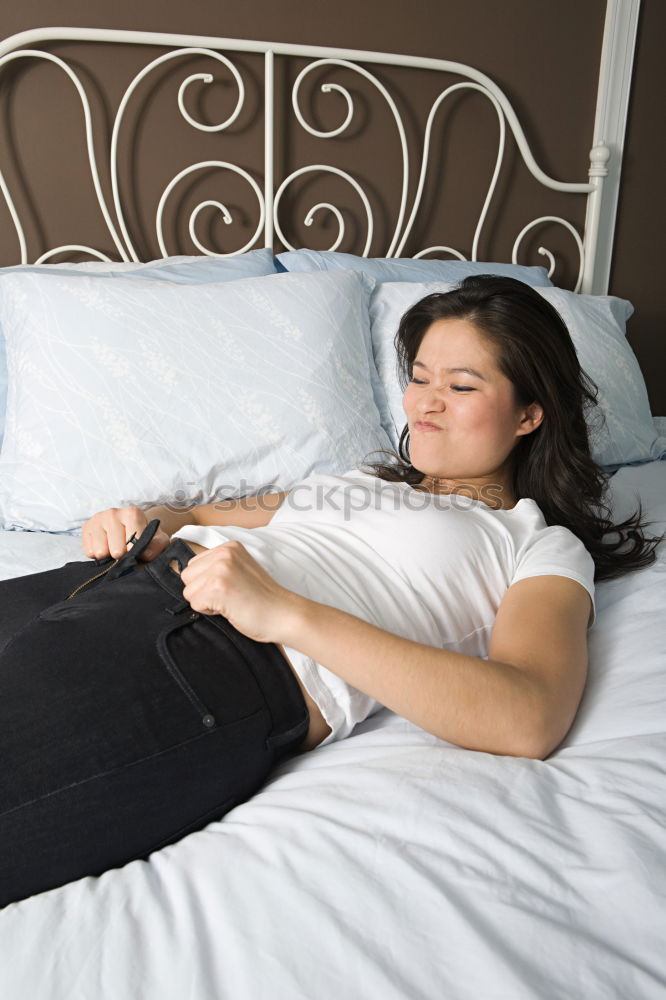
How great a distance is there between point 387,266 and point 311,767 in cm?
156

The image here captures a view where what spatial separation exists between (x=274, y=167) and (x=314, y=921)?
2084 millimetres

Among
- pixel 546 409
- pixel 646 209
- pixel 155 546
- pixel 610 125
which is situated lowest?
pixel 155 546

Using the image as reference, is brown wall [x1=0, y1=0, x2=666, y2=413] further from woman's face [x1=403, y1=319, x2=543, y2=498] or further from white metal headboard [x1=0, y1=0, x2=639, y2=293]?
woman's face [x1=403, y1=319, x2=543, y2=498]

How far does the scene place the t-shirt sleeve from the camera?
1042 millimetres

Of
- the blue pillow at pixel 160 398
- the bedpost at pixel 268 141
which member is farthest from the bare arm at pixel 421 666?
the bedpost at pixel 268 141

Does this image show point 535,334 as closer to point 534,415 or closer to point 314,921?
point 534,415

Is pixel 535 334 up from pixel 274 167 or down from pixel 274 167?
down

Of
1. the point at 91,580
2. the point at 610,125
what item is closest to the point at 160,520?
the point at 91,580

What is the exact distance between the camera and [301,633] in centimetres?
85

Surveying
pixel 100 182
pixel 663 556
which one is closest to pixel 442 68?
pixel 100 182

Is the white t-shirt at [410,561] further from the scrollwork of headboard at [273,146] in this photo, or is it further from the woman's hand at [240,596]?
the scrollwork of headboard at [273,146]

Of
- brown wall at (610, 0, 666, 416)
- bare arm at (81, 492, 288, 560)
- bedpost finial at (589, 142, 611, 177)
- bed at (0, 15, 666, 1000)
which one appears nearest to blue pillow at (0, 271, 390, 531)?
bed at (0, 15, 666, 1000)

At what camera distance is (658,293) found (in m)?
2.91

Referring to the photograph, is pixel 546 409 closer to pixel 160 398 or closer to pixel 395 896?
pixel 160 398
